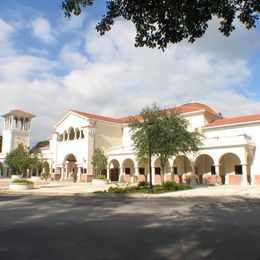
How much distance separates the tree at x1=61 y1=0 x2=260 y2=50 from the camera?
6.14 meters

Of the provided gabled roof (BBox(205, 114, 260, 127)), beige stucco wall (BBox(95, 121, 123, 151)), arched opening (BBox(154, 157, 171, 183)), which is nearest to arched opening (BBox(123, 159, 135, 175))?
beige stucco wall (BBox(95, 121, 123, 151))

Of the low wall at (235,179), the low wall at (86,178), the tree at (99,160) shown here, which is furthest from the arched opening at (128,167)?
the low wall at (235,179)

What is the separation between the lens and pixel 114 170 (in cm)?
4762

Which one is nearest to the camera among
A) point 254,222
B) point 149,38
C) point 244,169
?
point 149,38

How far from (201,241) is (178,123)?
895 inches

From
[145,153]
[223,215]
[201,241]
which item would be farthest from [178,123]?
[201,241]

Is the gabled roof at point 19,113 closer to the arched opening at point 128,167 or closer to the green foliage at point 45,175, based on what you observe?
the green foliage at point 45,175

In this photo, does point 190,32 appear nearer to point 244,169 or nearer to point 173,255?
point 173,255

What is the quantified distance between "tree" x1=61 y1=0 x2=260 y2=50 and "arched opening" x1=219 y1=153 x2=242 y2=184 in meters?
30.5

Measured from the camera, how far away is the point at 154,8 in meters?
6.25

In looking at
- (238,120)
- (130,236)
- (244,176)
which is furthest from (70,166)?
A: (130,236)

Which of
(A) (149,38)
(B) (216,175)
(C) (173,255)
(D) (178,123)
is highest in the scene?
(D) (178,123)

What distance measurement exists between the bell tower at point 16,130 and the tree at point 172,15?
62.7 m

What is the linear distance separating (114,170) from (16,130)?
2834cm
